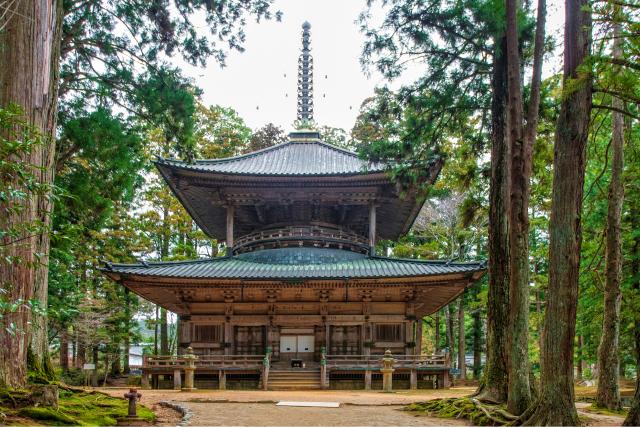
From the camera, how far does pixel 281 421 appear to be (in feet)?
31.4

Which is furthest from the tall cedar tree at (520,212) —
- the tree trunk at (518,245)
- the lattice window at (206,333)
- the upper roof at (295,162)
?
the lattice window at (206,333)

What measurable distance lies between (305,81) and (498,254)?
21.3 m

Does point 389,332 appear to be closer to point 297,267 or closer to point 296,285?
point 296,285

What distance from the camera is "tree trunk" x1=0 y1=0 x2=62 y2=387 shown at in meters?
6.76

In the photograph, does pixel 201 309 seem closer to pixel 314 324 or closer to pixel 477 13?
pixel 314 324

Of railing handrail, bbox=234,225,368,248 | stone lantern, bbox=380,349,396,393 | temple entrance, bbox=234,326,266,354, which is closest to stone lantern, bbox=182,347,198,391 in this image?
temple entrance, bbox=234,326,266,354

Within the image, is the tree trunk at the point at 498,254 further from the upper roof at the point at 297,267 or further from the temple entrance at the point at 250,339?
the temple entrance at the point at 250,339

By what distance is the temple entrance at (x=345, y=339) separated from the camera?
20.7 meters

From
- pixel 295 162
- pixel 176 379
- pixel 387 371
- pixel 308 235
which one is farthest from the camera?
pixel 295 162

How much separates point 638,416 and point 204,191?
17.0 metres

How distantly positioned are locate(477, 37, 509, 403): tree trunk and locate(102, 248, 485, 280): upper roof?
702 centimetres

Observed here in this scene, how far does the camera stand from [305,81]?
30.3 m

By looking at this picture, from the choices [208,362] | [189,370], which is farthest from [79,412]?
[208,362]

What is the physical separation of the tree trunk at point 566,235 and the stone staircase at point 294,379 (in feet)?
38.8
